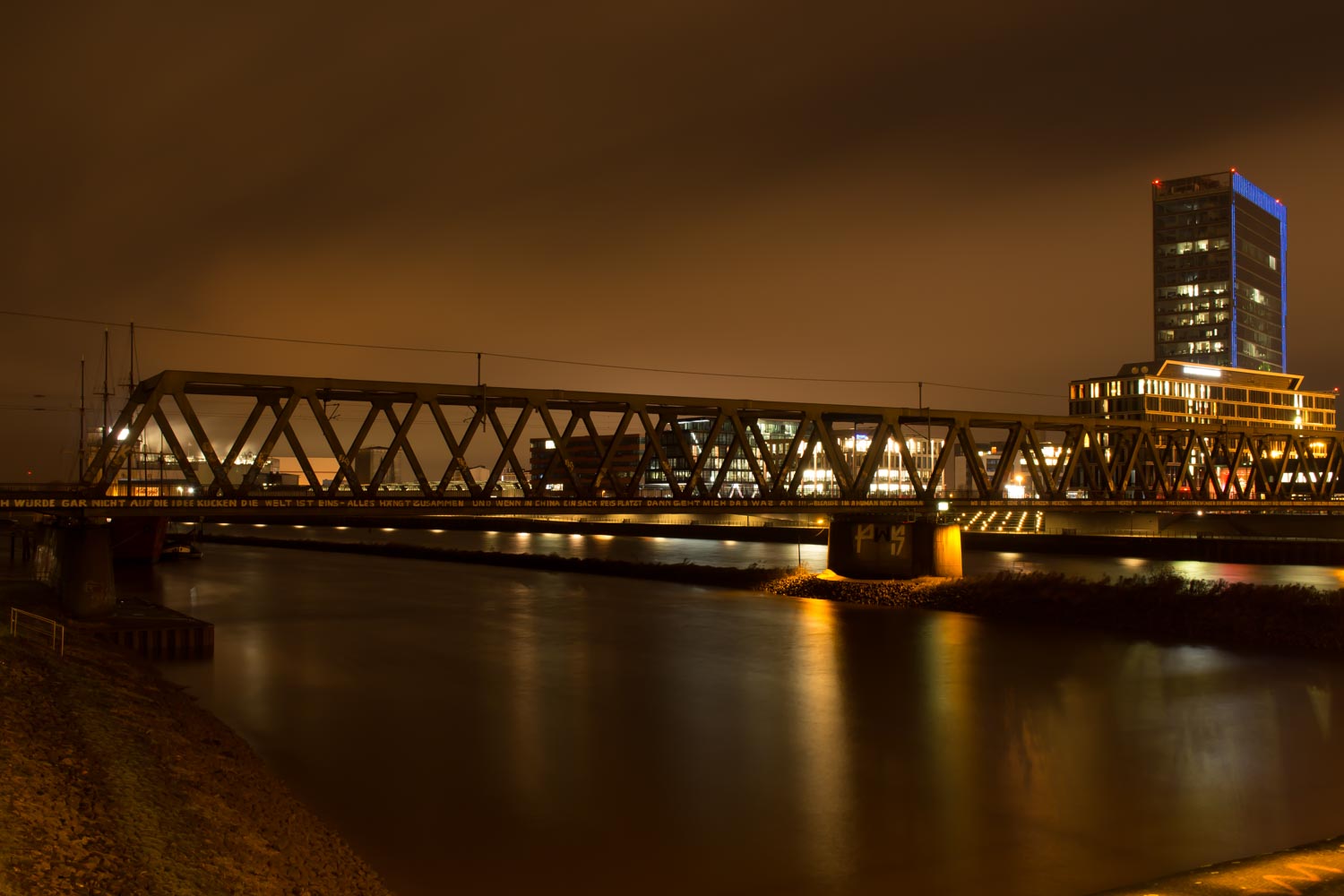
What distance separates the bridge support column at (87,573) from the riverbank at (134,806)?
46.8ft

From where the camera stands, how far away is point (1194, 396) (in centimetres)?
17775

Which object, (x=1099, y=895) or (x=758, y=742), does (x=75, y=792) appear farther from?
(x=758, y=742)

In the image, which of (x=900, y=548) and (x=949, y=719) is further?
(x=900, y=548)

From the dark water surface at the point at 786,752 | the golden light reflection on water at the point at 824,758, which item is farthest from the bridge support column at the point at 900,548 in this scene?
the golden light reflection on water at the point at 824,758

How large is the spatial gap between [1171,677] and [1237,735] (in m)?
7.22

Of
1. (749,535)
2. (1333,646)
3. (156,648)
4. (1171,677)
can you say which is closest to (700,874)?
(1171,677)

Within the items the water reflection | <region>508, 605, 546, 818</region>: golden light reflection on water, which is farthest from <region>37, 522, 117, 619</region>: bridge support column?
the water reflection

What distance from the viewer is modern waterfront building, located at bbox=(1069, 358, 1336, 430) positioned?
174m

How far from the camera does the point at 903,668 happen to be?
31.9 meters

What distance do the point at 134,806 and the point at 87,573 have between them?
2548cm

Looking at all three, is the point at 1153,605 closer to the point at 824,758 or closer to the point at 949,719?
the point at 949,719

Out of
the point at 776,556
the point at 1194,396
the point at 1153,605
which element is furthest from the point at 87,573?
the point at 1194,396

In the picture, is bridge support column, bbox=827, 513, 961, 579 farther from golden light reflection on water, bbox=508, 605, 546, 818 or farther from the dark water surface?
golden light reflection on water, bbox=508, 605, 546, 818

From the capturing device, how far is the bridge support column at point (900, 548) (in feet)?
166
